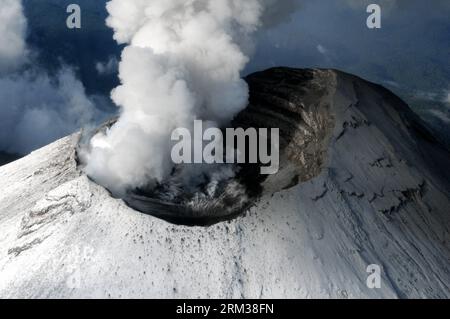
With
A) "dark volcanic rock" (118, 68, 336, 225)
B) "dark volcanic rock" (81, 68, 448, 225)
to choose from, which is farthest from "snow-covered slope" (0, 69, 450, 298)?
"dark volcanic rock" (118, 68, 336, 225)

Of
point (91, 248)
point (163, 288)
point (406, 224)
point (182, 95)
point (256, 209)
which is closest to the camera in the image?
point (163, 288)

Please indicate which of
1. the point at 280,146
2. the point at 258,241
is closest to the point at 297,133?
the point at 280,146

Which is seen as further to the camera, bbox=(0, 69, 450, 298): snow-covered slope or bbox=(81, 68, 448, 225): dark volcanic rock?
bbox=(81, 68, 448, 225): dark volcanic rock

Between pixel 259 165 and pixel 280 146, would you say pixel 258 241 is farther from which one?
pixel 280 146

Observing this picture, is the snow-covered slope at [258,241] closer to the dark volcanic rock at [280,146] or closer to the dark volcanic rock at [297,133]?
the dark volcanic rock at [297,133]

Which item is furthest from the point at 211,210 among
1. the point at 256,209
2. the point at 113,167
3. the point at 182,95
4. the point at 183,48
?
the point at 183,48

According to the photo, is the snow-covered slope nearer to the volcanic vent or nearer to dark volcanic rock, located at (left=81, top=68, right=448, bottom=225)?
dark volcanic rock, located at (left=81, top=68, right=448, bottom=225)

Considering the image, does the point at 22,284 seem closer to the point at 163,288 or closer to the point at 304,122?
the point at 163,288

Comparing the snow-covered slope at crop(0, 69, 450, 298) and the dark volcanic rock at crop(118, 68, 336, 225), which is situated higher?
the dark volcanic rock at crop(118, 68, 336, 225)
